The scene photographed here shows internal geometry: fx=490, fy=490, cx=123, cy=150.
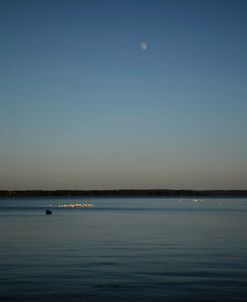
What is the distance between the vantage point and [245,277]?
85.0 feet

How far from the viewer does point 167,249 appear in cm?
3875

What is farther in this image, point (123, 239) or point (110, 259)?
point (123, 239)

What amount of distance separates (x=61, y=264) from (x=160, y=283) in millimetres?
8730

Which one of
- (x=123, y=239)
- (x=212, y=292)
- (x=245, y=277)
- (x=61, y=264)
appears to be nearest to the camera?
(x=212, y=292)

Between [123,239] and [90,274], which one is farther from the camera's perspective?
[123,239]

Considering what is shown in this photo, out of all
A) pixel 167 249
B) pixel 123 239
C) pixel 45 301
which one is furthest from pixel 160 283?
pixel 123 239

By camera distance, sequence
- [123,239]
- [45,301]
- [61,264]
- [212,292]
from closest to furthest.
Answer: [45,301] → [212,292] → [61,264] → [123,239]

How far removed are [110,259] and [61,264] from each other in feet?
12.6

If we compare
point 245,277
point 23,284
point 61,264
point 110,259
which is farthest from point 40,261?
point 245,277

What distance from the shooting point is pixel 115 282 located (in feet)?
80.9

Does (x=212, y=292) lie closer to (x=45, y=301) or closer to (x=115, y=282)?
(x=115, y=282)

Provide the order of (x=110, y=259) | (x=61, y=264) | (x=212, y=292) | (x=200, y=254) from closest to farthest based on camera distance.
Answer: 1. (x=212, y=292)
2. (x=61, y=264)
3. (x=110, y=259)
4. (x=200, y=254)

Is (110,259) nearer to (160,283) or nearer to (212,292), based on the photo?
(160,283)

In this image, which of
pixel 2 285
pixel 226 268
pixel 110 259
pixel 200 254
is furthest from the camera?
pixel 200 254
